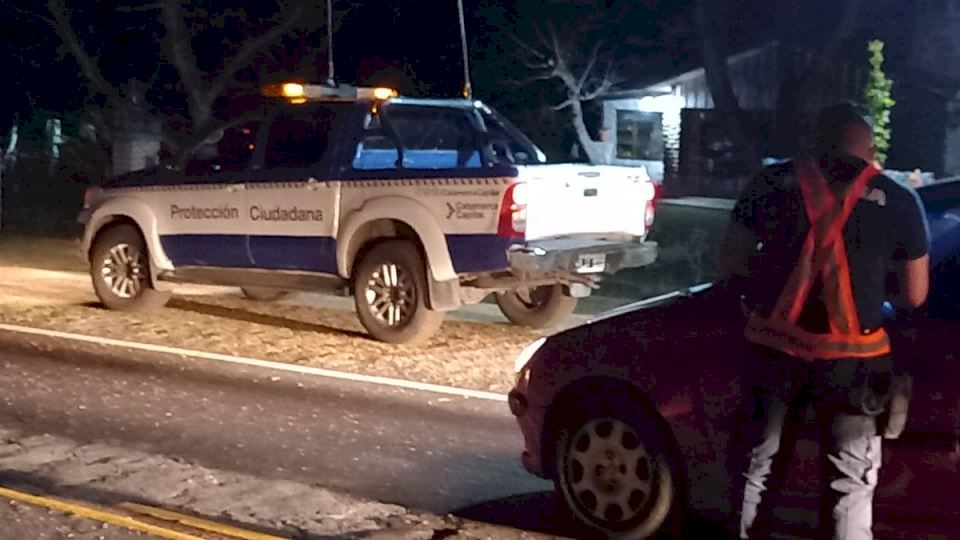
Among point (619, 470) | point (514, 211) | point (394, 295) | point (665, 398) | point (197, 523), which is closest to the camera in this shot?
point (665, 398)

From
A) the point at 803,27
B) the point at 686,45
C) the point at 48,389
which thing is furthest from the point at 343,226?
the point at 686,45

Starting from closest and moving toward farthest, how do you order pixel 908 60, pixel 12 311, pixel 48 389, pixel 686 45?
pixel 48 389, pixel 12 311, pixel 908 60, pixel 686 45

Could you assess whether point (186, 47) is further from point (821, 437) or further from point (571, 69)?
point (821, 437)

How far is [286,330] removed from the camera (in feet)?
40.2

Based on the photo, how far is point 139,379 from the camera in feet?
32.3

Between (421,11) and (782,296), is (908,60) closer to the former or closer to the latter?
(421,11)

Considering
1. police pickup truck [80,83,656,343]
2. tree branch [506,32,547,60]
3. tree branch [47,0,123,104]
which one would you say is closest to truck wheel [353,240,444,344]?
police pickup truck [80,83,656,343]

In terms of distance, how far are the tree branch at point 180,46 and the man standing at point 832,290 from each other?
18521mm

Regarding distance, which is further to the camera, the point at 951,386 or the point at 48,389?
the point at 48,389

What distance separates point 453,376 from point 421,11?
67.8 ft

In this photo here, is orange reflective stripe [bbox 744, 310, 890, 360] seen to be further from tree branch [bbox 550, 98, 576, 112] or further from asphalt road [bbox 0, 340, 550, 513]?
tree branch [bbox 550, 98, 576, 112]

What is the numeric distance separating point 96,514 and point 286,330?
19.3ft

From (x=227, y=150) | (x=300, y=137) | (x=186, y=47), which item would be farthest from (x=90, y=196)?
(x=186, y=47)

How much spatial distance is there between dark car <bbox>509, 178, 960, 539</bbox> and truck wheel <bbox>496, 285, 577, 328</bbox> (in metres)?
5.91
